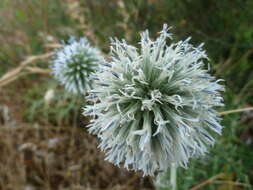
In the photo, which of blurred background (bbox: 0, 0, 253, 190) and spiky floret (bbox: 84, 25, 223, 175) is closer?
spiky floret (bbox: 84, 25, 223, 175)

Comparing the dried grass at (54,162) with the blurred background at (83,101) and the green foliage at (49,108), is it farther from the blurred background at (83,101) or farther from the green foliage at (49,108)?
the green foliage at (49,108)

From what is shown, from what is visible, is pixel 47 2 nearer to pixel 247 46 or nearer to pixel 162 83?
pixel 247 46

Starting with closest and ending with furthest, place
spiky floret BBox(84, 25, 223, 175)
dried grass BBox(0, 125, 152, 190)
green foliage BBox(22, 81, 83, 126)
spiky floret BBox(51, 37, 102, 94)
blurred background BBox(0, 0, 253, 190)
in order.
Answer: spiky floret BBox(84, 25, 223, 175), spiky floret BBox(51, 37, 102, 94), blurred background BBox(0, 0, 253, 190), dried grass BBox(0, 125, 152, 190), green foliage BBox(22, 81, 83, 126)

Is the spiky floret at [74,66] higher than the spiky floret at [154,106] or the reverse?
higher

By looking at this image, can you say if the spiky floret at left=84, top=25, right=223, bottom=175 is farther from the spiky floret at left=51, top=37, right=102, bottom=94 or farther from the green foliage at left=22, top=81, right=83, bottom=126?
the green foliage at left=22, top=81, right=83, bottom=126

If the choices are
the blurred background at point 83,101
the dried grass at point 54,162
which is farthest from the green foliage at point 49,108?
the dried grass at point 54,162

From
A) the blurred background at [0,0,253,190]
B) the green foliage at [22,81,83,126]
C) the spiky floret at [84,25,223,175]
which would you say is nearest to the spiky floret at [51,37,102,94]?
the blurred background at [0,0,253,190]
